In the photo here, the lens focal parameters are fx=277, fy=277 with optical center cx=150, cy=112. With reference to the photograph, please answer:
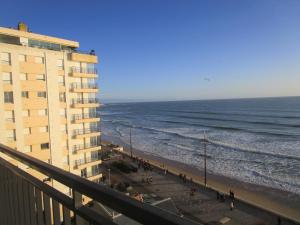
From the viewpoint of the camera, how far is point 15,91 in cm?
1914

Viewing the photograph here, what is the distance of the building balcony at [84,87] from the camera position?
75.0 ft

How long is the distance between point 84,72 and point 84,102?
102 inches

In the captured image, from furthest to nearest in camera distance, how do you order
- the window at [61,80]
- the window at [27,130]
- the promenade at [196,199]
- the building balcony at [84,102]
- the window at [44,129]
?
the building balcony at [84,102]
the promenade at [196,199]
the window at [61,80]
the window at [44,129]
the window at [27,130]

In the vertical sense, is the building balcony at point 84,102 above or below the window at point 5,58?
below

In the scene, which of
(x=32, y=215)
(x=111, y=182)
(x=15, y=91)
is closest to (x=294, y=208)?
(x=111, y=182)

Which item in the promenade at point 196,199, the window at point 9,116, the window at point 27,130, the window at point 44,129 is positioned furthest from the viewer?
the promenade at point 196,199

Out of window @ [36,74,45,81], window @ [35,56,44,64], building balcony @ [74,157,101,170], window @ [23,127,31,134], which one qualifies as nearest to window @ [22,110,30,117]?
window @ [23,127,31,134]

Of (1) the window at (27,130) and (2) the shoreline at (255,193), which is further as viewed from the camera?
(2) the shoreline at (255,193)

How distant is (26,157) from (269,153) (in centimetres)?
4566

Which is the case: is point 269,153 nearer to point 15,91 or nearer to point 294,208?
point 294,208

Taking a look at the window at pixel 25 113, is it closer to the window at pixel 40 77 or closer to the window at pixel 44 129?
the window at pixel 44 129

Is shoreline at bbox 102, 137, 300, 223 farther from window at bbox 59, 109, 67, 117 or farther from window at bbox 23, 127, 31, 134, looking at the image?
window at bbox 23, 127, 31, 134

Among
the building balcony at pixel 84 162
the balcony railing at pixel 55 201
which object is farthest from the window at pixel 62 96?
the balcony railing at pixel 55 201

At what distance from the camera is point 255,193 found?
28.5 metres
